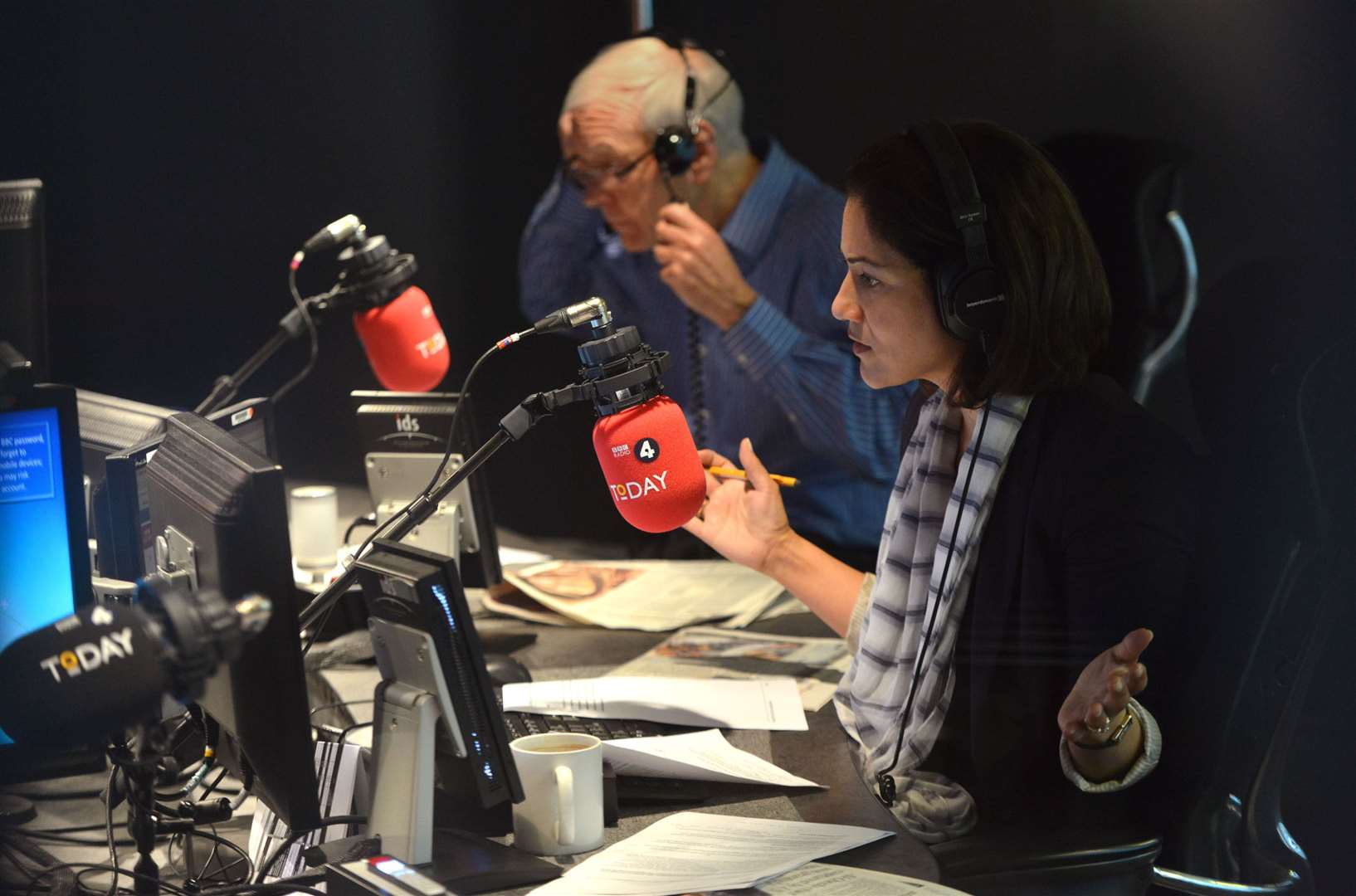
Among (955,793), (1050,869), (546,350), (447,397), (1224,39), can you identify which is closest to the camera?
(1050,869)

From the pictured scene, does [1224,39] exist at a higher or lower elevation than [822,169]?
higher

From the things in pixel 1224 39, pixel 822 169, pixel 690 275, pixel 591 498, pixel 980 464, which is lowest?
pixel 591 498

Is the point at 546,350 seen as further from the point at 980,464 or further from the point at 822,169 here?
the point at 980,464

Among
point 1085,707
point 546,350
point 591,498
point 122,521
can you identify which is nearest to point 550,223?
point 546,350

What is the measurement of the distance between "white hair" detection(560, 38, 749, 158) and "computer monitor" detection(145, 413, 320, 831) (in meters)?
1.75

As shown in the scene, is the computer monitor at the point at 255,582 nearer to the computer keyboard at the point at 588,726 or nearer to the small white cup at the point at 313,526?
the computer keyboard at the point at 588,726

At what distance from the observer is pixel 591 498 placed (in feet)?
9.92

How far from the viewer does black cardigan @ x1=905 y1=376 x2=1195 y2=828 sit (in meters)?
1.33

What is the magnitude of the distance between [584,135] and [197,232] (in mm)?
886

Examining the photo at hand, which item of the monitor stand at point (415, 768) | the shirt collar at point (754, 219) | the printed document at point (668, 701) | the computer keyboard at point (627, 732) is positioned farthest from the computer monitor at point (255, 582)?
the shirt collar at point (754, 219)

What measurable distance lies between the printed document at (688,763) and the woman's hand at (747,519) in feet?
1.46

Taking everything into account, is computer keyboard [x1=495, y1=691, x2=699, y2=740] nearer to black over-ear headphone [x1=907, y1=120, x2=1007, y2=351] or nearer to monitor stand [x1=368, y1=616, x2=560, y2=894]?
monitor stand [x1=368, y1=616, x2=560, y2=894]

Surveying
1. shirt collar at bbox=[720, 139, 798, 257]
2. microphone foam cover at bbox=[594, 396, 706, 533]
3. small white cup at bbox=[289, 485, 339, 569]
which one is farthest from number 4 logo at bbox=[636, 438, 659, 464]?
shirt collar at bbox=[720, 139, 798, 257]

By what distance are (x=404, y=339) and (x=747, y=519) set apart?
0.59m
